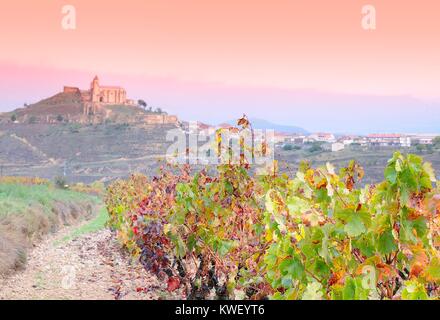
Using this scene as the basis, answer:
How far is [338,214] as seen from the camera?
264 centimetres

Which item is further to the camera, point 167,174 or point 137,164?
point 137,164

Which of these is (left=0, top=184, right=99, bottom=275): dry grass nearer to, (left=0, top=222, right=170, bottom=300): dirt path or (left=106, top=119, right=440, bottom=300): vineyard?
(left=0, top=222, right=170, bottom=300): dirt path

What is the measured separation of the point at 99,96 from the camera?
63281 mm

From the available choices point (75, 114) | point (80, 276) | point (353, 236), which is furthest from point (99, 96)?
point (353, 236)

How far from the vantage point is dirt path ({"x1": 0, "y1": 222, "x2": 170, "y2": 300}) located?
7.07 metres

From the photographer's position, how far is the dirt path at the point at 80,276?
7074mm

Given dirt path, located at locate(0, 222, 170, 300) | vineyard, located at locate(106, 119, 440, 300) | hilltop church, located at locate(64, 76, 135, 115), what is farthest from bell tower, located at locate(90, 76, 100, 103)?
vineyard, located at locate(106, 119, 440, 300)

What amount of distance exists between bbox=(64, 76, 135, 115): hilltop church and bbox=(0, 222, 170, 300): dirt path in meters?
49.8

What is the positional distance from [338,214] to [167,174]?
5611 mm

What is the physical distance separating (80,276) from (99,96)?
2217 inches

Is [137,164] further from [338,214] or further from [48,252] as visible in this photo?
[338,214]

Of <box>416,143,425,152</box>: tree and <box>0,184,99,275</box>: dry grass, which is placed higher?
<box>416,143,425,152</box>: tree
